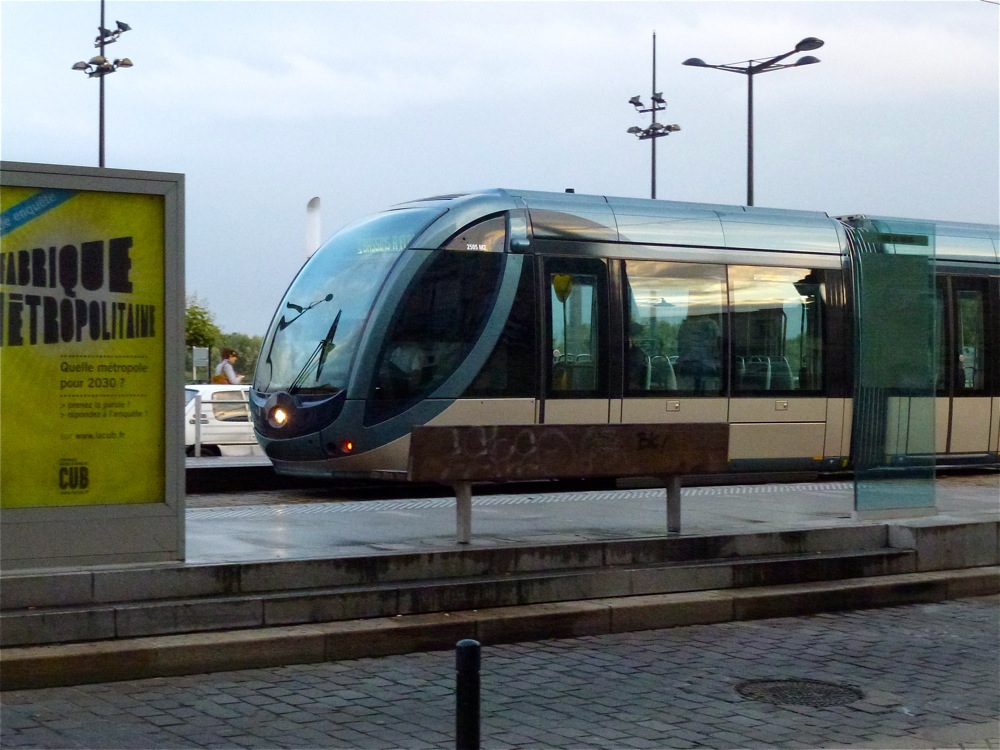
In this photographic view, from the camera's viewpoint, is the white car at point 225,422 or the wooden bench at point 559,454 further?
the white car at point 225,422

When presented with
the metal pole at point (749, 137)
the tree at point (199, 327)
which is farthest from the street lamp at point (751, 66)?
the tree at point (199, 327)

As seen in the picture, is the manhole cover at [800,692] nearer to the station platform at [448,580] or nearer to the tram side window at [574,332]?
the station platform at [448,580]

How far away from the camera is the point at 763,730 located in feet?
19.6

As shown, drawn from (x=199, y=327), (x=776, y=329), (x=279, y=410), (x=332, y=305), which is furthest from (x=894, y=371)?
(x=199, y=327)

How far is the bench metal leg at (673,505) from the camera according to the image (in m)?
9.62

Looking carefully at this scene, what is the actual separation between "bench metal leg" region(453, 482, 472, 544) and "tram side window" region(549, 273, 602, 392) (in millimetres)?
5652

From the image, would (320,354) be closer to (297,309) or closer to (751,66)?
(297,309)

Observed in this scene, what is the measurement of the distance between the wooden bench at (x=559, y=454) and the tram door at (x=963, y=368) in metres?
8.58

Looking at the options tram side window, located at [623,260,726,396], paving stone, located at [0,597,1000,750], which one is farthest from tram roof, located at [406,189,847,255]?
paving stone, located at [0,597,1000,750]

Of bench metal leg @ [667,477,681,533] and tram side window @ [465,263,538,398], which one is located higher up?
tram side window @ [465,263,538,398]

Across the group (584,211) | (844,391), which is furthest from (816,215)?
(584,211)

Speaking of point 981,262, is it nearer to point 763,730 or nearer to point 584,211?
point 584,211

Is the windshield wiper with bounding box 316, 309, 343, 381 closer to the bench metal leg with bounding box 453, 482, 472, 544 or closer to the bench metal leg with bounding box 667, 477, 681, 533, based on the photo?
the bench metal leg with bounding box 667, 477, 681, 533

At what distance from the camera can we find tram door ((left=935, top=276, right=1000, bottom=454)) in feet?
57.2
